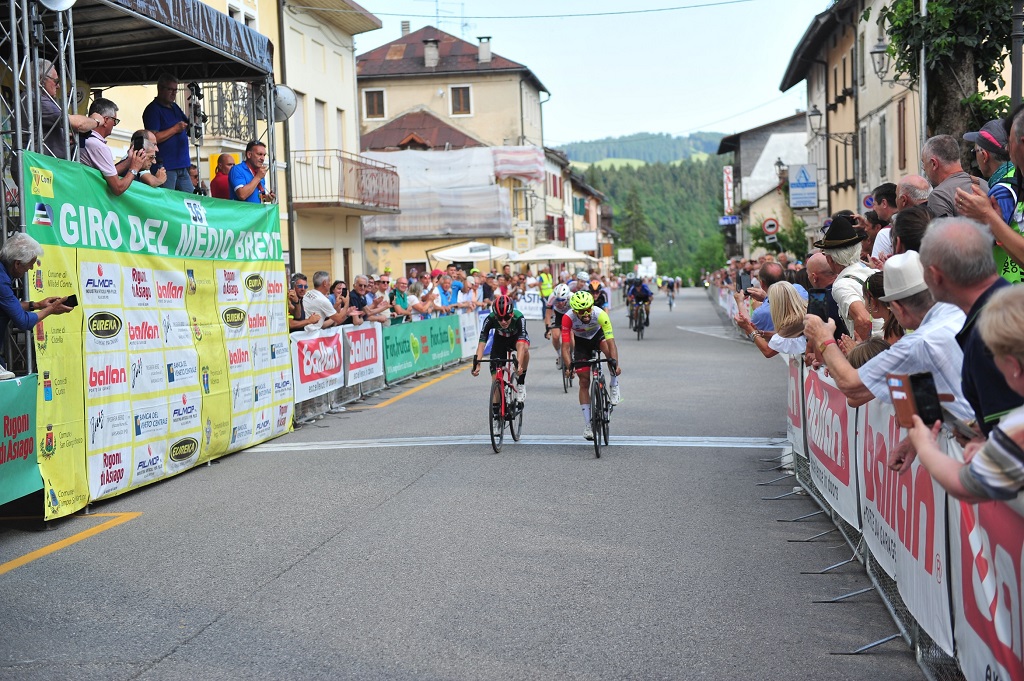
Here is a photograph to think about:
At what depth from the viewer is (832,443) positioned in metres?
7.30

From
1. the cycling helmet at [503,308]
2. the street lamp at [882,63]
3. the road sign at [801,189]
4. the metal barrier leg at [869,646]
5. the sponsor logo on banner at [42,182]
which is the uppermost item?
the street lamp at [882,63]

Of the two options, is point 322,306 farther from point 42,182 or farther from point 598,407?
A: point 42,182

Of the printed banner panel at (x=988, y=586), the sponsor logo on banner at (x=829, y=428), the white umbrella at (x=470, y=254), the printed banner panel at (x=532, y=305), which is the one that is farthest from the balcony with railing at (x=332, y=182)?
the printed banner panel at (x=988, y=586)

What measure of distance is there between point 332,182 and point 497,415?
72.9ft

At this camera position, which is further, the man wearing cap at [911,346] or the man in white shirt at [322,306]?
the man in white shirt at [322,306]

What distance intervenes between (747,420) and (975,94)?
4991mm

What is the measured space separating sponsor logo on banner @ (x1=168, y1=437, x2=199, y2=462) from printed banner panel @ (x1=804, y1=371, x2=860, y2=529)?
5641 mm

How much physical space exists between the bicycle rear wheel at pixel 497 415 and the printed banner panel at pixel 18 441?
4526 millimetres

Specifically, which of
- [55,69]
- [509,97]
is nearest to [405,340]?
[55,69]

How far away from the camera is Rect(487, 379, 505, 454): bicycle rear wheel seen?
37.9 feet

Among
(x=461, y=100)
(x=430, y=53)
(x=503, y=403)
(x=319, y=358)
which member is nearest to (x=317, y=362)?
(x=319, y=358)

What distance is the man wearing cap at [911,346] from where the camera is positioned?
4504mm

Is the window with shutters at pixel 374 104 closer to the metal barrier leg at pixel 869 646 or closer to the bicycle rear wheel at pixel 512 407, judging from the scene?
the bicycle rear wheel at pixel 512 407

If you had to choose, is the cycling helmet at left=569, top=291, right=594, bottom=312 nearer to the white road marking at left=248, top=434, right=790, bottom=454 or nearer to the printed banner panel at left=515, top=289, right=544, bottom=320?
the white road marking at left=248, top=434, right=790, bottom=454
